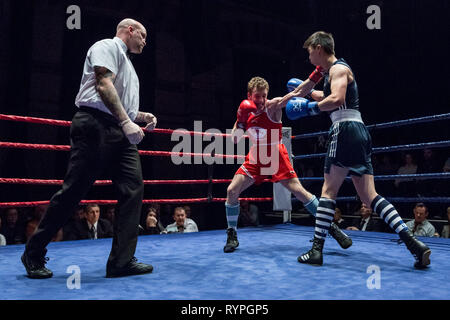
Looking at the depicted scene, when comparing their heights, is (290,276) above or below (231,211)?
below

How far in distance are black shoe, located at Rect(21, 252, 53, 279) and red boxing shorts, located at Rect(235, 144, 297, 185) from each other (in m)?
1.24

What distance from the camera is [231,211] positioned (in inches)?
97.4

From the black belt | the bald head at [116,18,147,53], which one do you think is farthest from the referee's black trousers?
the bald head at [116,18,147,53]

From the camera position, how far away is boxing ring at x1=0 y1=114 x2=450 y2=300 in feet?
4.26

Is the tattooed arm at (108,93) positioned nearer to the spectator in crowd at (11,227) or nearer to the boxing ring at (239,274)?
the boxing ring at (239,274)

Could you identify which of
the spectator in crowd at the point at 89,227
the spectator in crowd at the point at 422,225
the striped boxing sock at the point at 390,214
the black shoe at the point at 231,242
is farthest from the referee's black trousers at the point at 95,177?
the spectator in crowd at the point at 422,225

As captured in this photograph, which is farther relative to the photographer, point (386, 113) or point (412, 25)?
point (386, 113)

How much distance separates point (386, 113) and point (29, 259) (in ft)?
22.0

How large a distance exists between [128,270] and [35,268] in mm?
369

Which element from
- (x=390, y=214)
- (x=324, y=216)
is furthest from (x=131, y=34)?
(x=390, y=214)

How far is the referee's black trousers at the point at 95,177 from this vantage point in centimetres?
156

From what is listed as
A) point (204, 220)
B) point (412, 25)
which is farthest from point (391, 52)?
point (204, 220)
